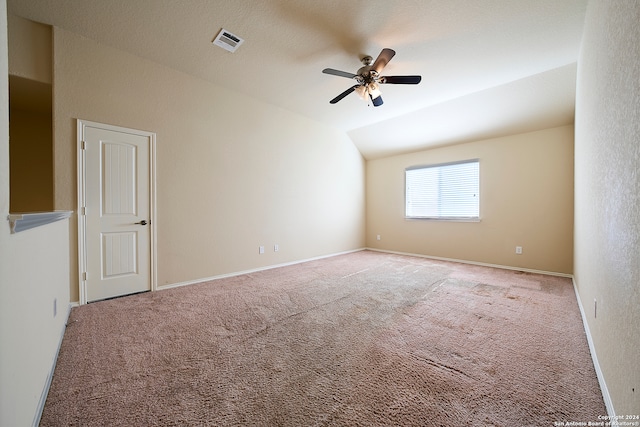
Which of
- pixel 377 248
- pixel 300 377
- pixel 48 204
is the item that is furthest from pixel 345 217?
pixel 48 204

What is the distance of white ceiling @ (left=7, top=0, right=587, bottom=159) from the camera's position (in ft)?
7.19

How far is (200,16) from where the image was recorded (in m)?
2.31

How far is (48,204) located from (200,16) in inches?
131

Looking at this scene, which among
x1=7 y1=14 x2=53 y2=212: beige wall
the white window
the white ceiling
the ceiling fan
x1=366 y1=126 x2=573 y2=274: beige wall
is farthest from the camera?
the white window

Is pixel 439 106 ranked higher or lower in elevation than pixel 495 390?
higher

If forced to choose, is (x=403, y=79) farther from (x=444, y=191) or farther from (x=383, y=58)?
(x=444, y=191)

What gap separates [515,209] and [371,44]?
12.1 feet

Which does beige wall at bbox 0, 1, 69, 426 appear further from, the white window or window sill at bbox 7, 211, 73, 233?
the white window

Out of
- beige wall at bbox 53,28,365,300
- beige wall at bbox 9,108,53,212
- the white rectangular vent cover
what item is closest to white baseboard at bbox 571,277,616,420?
beige wall at bbox 53,28,365,300

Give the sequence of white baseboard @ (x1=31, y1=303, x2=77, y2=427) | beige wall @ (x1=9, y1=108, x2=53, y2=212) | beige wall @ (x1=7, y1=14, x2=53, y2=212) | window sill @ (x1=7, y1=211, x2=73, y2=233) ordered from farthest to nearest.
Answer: beige wall @ (x1=9, y1=108, x2=53, y2=212) → beige wall @ (x1=7, y1=14, x2=53, y2=212) → white baseboard @ (x1=31, y1=303, x2=77, y2=427) → window sill @ (x1=7, y1=211, x2=73, y2=233)

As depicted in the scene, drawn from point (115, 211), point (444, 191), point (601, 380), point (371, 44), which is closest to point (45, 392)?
point (115, 211)

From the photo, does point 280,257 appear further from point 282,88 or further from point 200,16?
point 200,16

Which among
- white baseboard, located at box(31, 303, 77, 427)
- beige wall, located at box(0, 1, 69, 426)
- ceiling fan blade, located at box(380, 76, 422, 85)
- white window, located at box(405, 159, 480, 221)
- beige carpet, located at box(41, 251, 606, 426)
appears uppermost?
ceiling fan blade, located at box(380, 76, 422, 85)

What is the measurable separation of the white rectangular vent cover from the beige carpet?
9.53 feet
